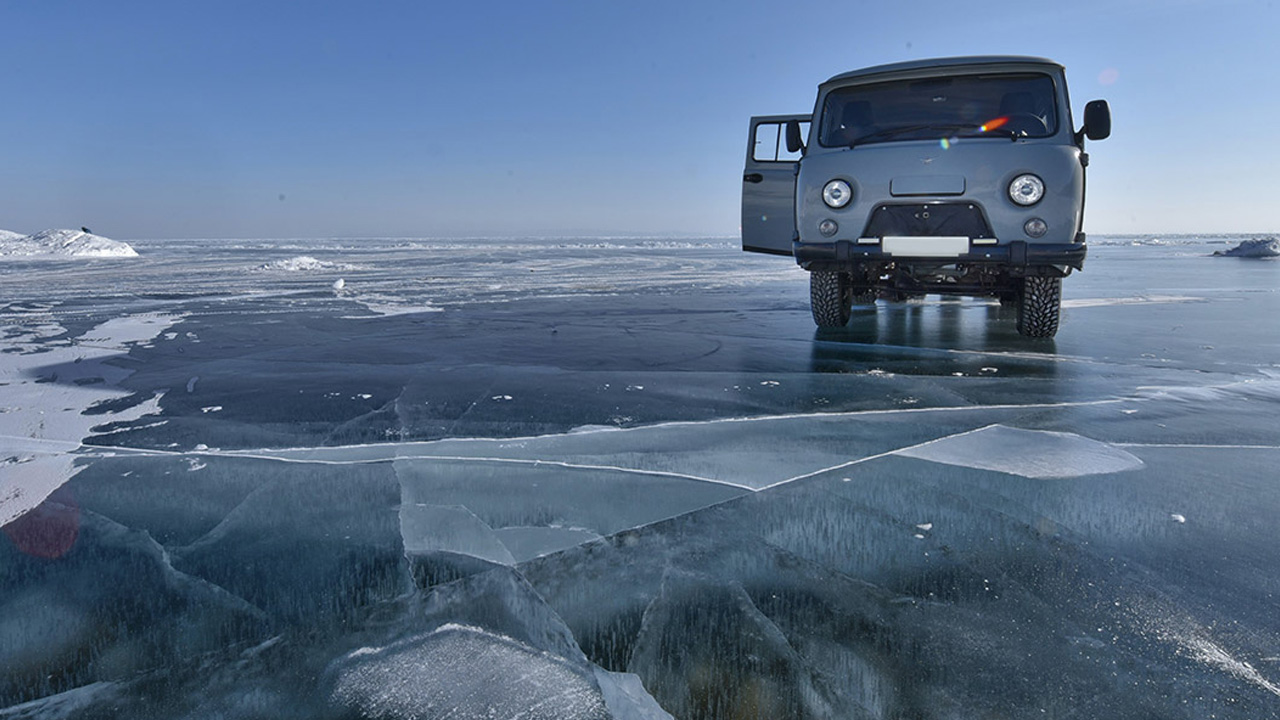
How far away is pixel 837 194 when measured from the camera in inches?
202

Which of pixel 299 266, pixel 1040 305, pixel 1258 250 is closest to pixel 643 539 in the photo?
pixel 1040 305

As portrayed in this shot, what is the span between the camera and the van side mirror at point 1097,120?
512 cm

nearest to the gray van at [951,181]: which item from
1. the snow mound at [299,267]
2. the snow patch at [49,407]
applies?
the snow patch at [49,407]

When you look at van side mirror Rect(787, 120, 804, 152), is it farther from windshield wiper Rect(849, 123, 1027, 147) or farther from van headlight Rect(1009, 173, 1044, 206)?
van headlight Rect(1009, 173, 1044, 206)

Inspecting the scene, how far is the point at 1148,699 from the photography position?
4.53 ft

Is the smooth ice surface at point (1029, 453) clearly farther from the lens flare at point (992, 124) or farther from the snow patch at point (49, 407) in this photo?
the snow patch at point (49, 407)

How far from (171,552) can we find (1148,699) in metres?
2.44

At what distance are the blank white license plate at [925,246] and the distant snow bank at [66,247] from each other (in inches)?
1292

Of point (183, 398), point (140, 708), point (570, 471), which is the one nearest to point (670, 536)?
point (570, 471)

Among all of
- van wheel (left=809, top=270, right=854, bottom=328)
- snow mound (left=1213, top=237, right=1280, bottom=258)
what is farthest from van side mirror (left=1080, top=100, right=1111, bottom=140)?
snow mound (left=1213, top=237, right=1280, bottom=258)

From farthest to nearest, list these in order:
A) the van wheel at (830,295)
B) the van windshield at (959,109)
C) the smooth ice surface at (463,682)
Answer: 1. the van wheel at (830,295)
2. the van windshield at (959,109)
3. the smooth ice surface at (463,682)

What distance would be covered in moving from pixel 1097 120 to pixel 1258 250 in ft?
68.0

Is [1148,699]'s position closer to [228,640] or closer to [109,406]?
[228,640]

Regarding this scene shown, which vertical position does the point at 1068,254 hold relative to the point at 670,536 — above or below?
above
